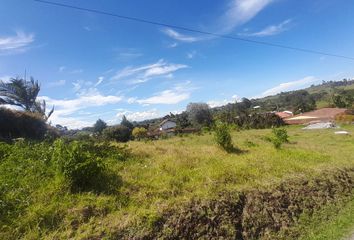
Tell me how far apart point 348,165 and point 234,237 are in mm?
8132

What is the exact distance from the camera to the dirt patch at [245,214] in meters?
5.86

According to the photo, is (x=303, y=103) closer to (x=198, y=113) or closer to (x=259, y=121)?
(x=198, y=113)

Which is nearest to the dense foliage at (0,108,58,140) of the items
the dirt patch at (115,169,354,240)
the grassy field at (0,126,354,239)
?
the grassy field at (0,126,354,239)

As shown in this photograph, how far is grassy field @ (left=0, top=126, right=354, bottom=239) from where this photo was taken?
Answer: 5.23 metres

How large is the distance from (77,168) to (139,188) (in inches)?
64.7

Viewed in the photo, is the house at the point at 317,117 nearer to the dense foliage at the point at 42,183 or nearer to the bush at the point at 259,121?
the bush at the point at 259,121

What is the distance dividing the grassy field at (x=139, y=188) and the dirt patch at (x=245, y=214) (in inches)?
8.7

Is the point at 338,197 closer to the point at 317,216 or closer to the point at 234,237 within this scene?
the point at 317,216

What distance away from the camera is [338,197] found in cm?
909

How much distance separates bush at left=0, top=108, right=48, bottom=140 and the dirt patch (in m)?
8.48

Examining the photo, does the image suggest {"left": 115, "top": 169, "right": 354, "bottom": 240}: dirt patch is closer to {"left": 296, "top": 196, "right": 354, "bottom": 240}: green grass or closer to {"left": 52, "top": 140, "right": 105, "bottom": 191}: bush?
{"left": 296, "top": 196, "right": 354, "bottom": 240}: green grass

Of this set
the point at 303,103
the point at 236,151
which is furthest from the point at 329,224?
the point at 303,103

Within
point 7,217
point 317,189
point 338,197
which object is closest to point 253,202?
point 317,189

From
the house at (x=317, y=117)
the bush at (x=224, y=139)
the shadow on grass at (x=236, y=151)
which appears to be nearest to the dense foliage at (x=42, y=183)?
the bush at (x=224, y=139)
